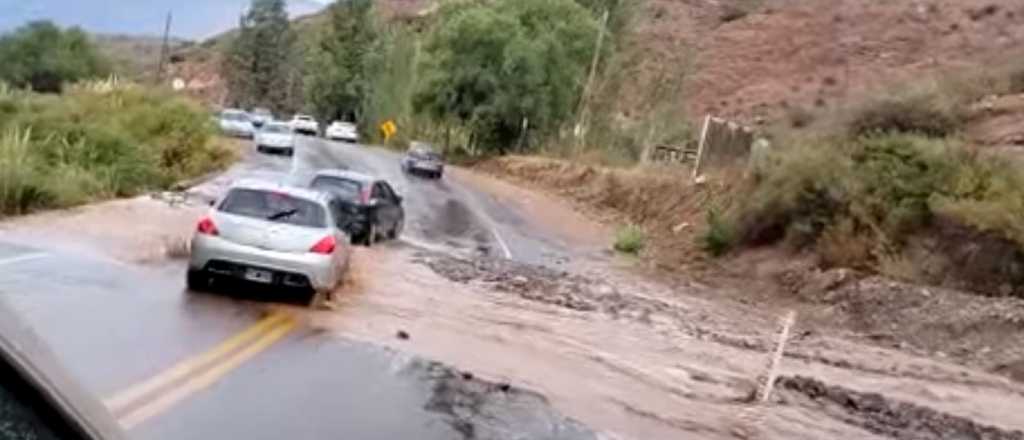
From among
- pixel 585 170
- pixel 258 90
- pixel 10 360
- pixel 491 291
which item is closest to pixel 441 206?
pixel 585 170

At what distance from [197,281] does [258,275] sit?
0.93 m

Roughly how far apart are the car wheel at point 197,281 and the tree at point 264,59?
12928cm

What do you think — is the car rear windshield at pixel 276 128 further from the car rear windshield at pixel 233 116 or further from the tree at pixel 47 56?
the tree at pixel 47 56

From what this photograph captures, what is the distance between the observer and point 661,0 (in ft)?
376

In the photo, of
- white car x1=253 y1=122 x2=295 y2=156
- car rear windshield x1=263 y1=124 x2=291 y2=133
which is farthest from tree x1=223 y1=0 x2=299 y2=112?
white car x1=253 y1=122 x2=295 y2=156

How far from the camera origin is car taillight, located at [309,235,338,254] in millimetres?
17953

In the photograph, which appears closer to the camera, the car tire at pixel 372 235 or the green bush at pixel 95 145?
the green bush at pixel 95 145

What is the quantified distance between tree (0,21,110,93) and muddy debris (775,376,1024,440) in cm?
7851

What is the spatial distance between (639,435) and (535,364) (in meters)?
3.66

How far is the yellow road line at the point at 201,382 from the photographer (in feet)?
32.5

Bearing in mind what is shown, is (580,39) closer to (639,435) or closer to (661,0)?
(661,0)

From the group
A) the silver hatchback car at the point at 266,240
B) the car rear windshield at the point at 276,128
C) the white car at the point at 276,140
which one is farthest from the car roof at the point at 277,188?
the car rear windshield at the point at 276,128

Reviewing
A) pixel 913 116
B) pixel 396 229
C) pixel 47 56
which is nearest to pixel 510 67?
pixel 47 56

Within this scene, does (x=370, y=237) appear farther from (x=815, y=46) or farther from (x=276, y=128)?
(x=815, y=46)
